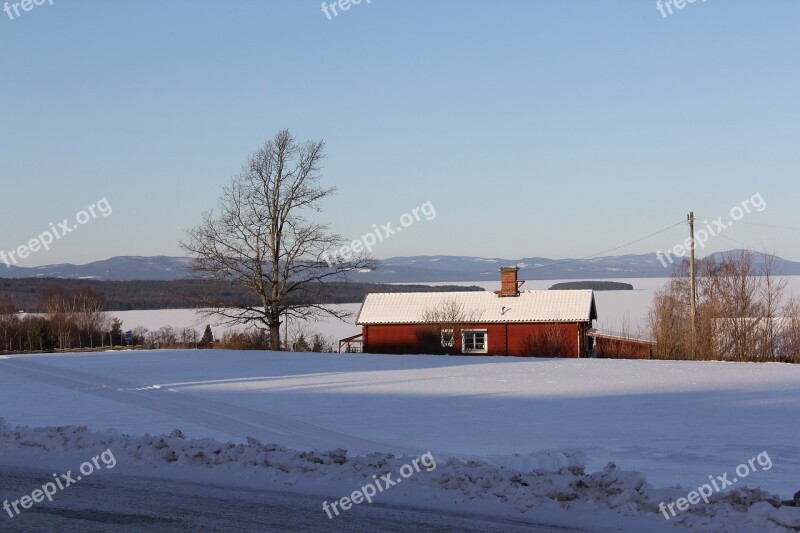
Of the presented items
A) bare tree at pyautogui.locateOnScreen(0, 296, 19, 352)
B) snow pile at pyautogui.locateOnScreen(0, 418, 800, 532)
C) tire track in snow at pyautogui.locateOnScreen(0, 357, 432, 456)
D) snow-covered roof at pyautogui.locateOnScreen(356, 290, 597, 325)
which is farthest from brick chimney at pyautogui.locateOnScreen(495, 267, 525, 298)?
snow pile at pyautogui.locateOnScreen(0, 418, 800, 532)

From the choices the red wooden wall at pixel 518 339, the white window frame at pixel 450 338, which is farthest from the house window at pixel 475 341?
the white window frame at pixel 450 338

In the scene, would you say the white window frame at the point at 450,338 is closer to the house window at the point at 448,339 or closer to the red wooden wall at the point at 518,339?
the house window at the point at 448,339

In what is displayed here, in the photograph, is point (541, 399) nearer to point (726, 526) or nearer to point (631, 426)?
point (631, 426)

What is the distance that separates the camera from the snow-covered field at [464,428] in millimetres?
9750

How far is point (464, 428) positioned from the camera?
16.8m

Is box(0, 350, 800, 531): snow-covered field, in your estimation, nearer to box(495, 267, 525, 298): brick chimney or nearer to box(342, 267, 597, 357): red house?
box(342, 267, 597, 357): red house

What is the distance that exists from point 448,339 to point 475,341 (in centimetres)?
177

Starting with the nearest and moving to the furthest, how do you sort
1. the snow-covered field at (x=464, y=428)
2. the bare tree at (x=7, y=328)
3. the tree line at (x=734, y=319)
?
1. the snow-covered field at (x=464, y=428)
2. the tree line at (x=734, y=319)
3. the bare tree at (x=7, y=328)

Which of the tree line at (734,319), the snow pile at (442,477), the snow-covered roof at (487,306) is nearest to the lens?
the snow pile at (442,477)

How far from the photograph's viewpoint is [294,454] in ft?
38.7

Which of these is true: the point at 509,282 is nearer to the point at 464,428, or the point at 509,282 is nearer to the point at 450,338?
the point at 450,338

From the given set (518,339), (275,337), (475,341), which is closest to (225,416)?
(275,337)

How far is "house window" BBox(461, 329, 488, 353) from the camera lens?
53.1 meters

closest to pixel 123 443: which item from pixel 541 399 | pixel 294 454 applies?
pixel 294 454
